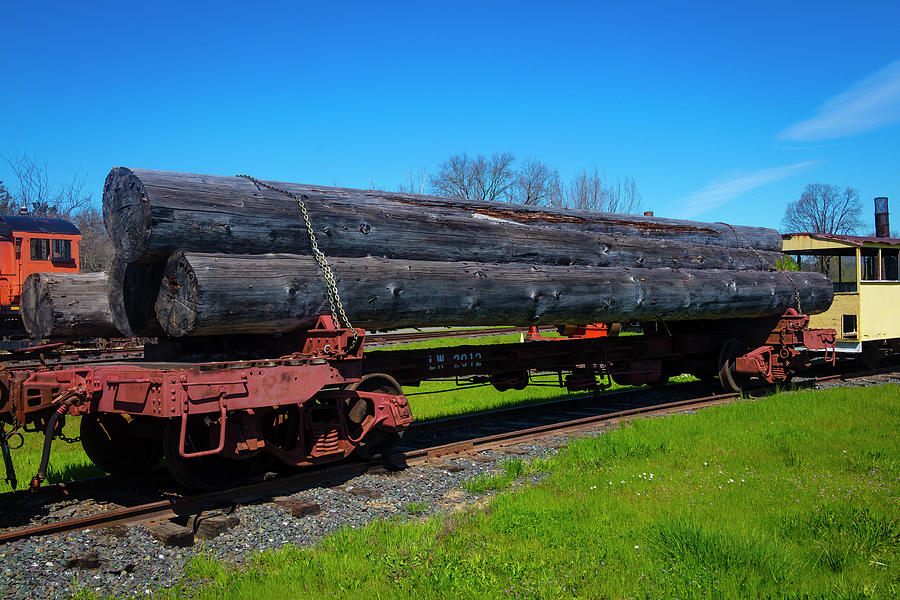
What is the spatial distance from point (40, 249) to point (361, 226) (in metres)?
19.0

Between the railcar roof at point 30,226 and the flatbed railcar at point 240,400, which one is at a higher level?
the railcar roof at point 30,226

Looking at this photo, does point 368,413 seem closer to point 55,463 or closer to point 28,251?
point 55,463

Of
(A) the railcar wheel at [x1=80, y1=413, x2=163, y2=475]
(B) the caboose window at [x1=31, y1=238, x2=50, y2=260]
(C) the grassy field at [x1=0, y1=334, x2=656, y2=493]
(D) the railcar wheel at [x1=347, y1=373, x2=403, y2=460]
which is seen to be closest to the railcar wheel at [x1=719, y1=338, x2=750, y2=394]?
(C) the grassy field at [x1=0, y1=334, x2=656, y2=493]

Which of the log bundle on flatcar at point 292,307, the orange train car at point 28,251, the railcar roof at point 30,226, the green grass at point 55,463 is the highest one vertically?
the railcar roof at point 30,226

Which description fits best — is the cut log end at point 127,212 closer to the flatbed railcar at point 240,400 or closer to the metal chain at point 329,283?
the flatbed railcar at point 240,400

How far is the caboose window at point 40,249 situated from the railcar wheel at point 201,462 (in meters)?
18.8

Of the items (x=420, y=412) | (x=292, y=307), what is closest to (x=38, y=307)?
(x=292, y=307)

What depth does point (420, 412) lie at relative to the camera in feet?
35.9

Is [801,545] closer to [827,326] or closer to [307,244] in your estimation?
[307,244]

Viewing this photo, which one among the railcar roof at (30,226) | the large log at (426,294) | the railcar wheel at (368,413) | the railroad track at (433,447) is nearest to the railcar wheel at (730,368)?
the railroad track at (433,447)

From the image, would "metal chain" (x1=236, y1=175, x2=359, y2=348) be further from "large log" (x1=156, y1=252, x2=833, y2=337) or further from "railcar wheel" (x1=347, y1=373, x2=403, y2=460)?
"railcar wheel" (x1=347, y1=373, x2=403, y2=460)

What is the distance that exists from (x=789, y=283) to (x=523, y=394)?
476cm

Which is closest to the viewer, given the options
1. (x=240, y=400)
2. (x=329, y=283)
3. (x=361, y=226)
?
(x=240, y=400)

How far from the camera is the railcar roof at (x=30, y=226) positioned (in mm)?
21562
